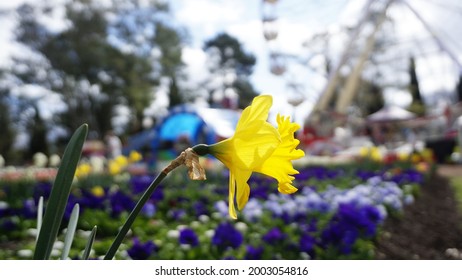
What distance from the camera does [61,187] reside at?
43 cm

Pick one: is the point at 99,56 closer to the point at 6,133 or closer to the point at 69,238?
the point at 6,133

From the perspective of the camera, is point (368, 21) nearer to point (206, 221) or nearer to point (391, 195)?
point (391, 195)

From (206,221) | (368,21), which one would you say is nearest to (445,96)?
(368,21)

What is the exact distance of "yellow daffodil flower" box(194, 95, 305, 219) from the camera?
0.42 meters

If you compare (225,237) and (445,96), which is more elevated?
(445,96)

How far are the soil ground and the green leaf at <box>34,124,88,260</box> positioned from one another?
4.01ft

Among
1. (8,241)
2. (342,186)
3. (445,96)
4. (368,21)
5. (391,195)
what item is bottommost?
(8,241)

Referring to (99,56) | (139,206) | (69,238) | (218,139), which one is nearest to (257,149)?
(139,206)

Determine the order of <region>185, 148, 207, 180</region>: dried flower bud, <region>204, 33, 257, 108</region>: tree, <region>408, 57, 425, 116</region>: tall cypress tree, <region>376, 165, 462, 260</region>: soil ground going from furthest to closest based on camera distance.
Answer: <region>408, 57, 425, 116</region>: tall cypress tree → <region>204, 33, 257, 108</region>: tree → <region>376, 165, 462, 260</region>: soil ground → <region>185, 148, 207, 180</region>: dried flower bud

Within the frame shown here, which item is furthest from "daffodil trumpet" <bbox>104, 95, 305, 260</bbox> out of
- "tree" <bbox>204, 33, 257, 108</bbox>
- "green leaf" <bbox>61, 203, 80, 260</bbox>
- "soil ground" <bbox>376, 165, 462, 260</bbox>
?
"tree" <bbox>204, 33, 257, 108</bbox>

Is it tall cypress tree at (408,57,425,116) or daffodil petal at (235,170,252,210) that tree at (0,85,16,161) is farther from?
daffodil petal at (235,170,252,210)

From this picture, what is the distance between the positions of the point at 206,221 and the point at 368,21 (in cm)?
796

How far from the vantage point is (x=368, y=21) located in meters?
8.91

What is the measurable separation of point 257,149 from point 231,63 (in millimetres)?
8867
